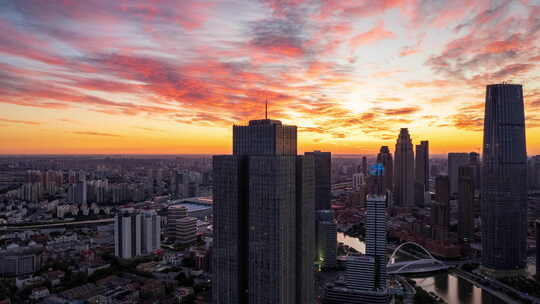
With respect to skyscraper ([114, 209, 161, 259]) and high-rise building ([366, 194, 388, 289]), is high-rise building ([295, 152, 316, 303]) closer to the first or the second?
high-rise building ([366, 194, 388, 289])

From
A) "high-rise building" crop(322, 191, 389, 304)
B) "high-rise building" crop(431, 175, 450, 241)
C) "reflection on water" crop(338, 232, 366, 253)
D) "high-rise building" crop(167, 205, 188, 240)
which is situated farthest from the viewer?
"high-rise building" crop(167, 205, 188, 240)

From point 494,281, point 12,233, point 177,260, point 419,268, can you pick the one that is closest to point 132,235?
point 177,260

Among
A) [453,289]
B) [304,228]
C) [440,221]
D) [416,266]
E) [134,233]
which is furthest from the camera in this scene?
[440,221]

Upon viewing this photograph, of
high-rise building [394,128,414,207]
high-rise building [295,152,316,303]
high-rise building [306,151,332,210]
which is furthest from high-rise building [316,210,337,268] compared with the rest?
high-rise building [394,128,414,207]

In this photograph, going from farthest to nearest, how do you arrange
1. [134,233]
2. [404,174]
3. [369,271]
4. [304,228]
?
[404,174] → [134,233] → [369,271] → [304,228]

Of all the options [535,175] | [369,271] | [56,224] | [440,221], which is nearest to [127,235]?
[56,224]

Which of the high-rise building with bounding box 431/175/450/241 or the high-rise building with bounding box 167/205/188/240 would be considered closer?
the high-rise building with bounding box 431/175/450/241

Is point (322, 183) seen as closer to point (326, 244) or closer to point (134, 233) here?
point (326, 244)

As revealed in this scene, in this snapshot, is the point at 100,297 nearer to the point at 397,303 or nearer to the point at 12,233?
the point at 397,303
